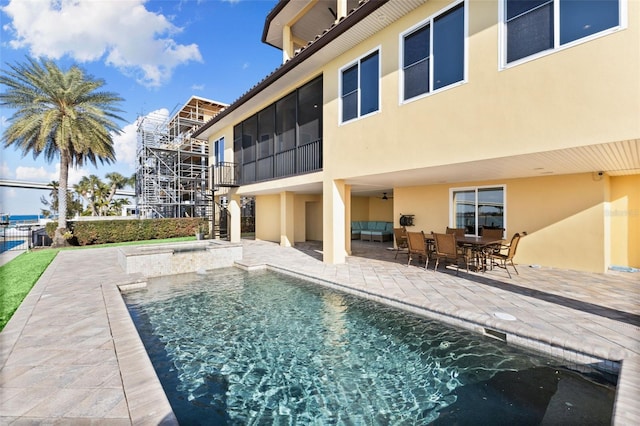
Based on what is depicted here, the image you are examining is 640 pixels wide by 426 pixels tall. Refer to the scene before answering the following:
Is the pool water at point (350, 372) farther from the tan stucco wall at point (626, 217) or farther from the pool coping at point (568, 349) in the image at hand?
the tan stucco wall at point (626, 217)

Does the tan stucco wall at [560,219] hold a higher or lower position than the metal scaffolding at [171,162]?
lower

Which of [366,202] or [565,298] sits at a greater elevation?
[366,202]

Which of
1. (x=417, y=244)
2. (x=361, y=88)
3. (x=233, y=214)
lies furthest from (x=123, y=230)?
(x=417, y=244)

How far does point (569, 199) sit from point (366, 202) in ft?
39.0

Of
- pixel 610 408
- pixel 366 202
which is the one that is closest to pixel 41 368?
pixel 610 408

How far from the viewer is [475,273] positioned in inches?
319

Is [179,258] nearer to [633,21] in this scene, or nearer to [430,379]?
[430,379]

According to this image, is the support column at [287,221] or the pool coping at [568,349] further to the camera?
the support column at [287,221]

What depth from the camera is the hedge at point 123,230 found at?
16.7 m

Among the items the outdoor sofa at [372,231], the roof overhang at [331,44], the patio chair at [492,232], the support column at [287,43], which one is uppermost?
the support column at [287,43]

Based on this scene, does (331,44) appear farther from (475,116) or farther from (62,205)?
(62,205)

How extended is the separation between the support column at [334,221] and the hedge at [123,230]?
13294 millimetres

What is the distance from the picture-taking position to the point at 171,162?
88.5ft

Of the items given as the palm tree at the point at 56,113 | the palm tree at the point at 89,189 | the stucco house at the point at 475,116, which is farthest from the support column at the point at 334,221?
the palm tree at the point at 89,189
